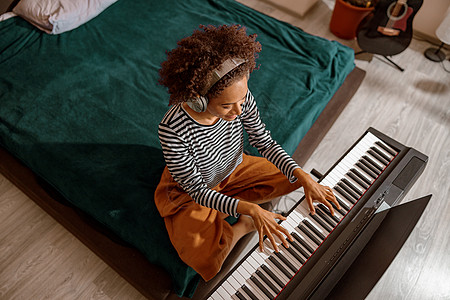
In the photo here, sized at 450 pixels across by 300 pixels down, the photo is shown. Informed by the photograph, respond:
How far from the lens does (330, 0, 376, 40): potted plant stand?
275 cm

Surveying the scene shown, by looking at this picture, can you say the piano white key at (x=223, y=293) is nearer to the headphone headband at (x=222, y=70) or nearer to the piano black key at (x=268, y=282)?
the piano black key at (x=268, y=282)

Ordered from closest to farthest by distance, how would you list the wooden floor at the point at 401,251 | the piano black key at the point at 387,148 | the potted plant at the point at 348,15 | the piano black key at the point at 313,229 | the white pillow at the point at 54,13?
the piano black key at the point at 313,229, the piano black key at the point at 387,148, the wooden floor at the point at 401,251, the white pillow at the point at 54,13, the potted plant at the point at 348,15

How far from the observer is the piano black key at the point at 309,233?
121cm

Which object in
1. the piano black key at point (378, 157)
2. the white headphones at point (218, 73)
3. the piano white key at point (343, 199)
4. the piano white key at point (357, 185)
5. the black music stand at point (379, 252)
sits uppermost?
the white headphones at point (218, 73)

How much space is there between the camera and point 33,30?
7.01 feet

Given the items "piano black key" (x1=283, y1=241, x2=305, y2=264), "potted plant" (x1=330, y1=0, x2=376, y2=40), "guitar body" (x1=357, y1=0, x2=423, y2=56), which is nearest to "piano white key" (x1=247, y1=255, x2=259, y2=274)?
"piano black key" (x1=283, y1=241, x2=305, y2=264)

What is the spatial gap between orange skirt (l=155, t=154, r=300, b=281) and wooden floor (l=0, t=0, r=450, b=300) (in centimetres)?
60

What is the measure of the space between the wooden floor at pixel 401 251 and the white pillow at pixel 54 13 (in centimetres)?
103

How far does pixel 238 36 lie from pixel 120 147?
0.98 metres

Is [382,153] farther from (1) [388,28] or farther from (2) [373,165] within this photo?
(1) [388,28]

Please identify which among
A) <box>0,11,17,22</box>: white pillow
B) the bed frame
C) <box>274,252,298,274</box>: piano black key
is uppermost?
<box>0,11,17,22</box>: white pillow

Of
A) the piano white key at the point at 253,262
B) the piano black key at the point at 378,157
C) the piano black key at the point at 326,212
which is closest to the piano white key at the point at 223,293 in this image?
the piano white key at the point at 253,262

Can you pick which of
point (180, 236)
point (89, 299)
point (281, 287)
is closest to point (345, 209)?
point (281, 287)

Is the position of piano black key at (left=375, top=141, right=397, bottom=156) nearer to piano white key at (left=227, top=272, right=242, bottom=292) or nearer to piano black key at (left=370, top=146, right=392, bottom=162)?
piano black key at (left=370, top=146, right=392, bottom=162)
